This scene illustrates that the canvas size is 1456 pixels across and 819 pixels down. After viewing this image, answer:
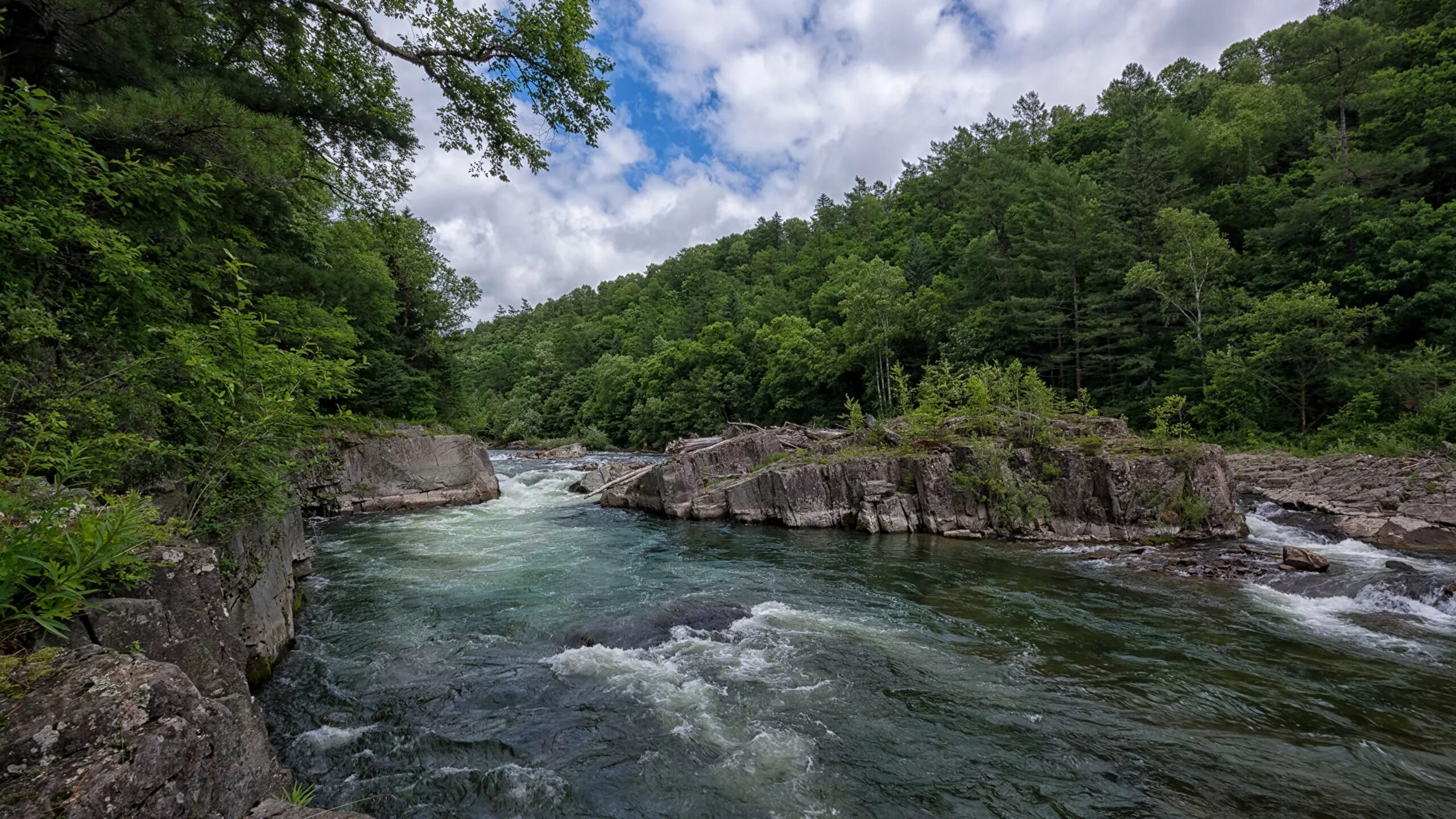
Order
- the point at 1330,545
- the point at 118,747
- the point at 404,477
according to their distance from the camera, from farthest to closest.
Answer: the point at 404,477
the point at 1330,545
the point at 118,747

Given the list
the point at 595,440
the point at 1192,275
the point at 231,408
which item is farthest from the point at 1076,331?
the point at 595,440

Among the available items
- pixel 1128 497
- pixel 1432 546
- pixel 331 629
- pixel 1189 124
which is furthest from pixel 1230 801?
pixel 1189 124

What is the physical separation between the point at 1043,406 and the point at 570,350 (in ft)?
276

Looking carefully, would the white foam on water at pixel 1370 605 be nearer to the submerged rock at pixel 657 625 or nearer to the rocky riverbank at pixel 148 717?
the submerged rock at pixel 657 625

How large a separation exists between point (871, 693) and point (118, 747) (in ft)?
21.2

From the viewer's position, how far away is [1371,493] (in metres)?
17.0

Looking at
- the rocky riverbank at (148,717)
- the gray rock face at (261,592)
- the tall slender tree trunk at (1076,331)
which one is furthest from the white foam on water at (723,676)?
the tall slender tree trunk at (1076,331)

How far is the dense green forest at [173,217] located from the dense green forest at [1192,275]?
58.5 ft

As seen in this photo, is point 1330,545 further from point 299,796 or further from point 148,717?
point 148,717

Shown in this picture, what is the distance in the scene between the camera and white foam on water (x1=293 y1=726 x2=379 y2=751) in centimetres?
546

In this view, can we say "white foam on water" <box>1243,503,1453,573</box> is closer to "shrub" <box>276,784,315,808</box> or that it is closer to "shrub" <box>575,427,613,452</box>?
"shrub" <box>276,784,315,808</box>

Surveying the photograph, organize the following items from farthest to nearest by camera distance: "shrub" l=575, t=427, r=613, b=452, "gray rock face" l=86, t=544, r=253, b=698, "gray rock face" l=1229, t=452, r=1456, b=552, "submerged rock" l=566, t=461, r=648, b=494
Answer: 1. "shrub" l=575, t=427, r=613, b=452
2. "submerged rock" l=566, t=461, r=648, b=494
3. "gray rock face" l=1229, t=452, r=1456, b=552
4. "gray rock face" l=86, t=544, r=253, b=698

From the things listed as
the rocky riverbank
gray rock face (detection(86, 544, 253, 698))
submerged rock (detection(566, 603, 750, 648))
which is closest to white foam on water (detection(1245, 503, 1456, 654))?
submerged rock (detection(566, 603, 750, 648))

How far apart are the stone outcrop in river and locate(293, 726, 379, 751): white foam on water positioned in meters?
13.6
